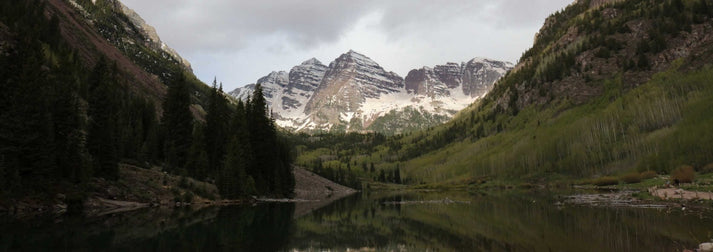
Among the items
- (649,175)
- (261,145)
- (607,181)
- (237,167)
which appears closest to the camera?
(237,167)

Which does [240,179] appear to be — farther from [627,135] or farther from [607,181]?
[627,135]

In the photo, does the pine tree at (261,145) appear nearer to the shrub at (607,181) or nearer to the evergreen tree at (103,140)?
the evergreen tree at (103,140)

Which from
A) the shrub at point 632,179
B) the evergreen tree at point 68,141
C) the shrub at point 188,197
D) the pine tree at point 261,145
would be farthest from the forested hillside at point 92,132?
the shrub at point 632,179

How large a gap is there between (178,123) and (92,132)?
77.6 feet

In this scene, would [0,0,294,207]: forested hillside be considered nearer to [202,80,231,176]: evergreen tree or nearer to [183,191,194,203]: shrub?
[202,80,231,176]: evergreen tree

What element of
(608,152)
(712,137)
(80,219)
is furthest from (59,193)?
(608,152)

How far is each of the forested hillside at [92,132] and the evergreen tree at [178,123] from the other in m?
0.18

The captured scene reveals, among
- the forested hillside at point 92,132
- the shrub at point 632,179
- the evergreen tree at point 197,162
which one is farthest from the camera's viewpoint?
the shrub at point 632,179

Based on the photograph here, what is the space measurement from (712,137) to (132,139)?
121116mm

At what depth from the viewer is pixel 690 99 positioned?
12706 centimetres

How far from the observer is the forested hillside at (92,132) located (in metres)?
44.4

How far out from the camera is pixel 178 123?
8206 cm

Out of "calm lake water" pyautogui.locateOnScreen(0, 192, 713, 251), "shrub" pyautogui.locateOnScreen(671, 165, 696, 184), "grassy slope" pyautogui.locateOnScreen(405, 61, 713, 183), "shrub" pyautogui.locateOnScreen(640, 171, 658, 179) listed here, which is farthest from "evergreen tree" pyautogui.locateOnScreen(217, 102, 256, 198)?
"grassy slope" pyautogui.locateOnScreen(405, 61, 713, 183)

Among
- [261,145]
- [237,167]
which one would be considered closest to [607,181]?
[261,145]
